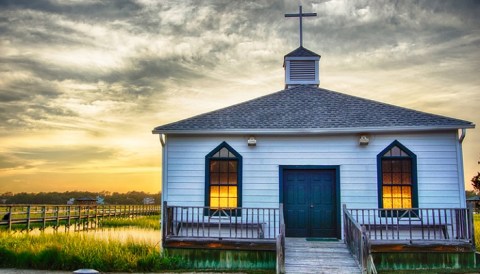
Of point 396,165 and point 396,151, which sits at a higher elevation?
point 396,151

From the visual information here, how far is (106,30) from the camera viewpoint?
65.7 feet

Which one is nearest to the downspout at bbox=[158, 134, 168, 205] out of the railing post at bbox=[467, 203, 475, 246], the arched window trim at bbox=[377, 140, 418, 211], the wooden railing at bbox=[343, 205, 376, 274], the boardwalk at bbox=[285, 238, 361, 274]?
the boardwalk at bbox=[285, 238, 361, 274]

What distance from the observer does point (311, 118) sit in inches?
640

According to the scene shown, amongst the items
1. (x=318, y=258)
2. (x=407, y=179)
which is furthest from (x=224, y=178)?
(x=407, y=179)

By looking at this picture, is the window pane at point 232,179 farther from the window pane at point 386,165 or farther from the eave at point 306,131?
the window pane at point 386,165

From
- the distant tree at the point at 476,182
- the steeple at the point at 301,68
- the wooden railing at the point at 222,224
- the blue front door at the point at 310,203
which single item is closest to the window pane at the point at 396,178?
the blue front door at the point at 310,203

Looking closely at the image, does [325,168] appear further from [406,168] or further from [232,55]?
[232,55]

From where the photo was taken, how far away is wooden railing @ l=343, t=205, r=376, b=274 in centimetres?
1188

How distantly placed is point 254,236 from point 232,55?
29.0 ft

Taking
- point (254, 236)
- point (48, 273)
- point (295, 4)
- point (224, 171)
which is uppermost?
point (295, 4)

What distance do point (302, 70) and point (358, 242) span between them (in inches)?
373

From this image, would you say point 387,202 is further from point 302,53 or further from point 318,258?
point 302,53

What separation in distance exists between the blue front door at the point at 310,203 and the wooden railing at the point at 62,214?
15.3 metres

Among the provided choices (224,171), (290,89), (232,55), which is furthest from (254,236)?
(232,55)
